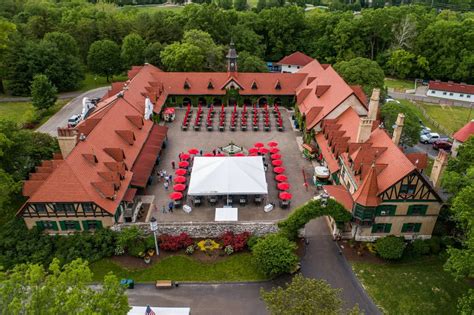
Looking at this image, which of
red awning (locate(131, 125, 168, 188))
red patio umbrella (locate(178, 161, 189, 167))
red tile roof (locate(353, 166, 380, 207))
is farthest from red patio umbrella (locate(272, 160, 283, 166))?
red awning (locate(131, 125, 168, 188))

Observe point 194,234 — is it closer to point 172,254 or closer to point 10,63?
point 172,254

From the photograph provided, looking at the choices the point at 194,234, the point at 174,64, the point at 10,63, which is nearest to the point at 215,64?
the point at 174,64

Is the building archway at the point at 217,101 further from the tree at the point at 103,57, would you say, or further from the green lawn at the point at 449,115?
the green lawn at the point at 449,115

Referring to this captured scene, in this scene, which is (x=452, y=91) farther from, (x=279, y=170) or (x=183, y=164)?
(x=183, y=164)

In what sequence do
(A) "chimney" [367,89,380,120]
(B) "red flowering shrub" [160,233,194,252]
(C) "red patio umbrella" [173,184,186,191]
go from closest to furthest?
(B) "red flowering shrub" [160,233,194,252] < (A) "chimney" [367,89,380,120] < (C) "red patio umbrella" [173,184,186,191]

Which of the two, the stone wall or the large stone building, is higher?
the large stone building

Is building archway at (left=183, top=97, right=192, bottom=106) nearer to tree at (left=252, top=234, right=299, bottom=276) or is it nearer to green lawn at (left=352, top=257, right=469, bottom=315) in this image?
tree at (left=252, top=234, right=299, bottom=276)
